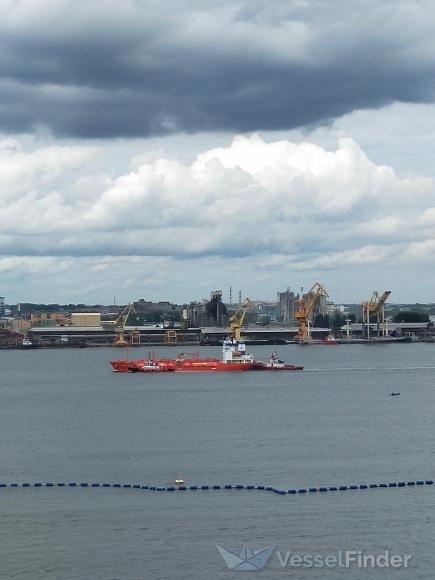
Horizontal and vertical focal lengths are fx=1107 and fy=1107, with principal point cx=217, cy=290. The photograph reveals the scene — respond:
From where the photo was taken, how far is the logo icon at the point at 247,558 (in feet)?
89.1

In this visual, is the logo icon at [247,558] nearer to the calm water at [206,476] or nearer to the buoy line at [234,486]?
the calm water at [206,476]

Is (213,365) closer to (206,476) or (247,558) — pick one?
(206,476)

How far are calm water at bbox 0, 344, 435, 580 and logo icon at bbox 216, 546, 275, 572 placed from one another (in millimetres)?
295

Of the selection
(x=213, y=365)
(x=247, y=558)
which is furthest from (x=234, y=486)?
(x=213, y=365)

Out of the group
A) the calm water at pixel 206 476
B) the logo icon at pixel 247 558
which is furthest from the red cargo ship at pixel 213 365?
the logo icon at pixel 247 558

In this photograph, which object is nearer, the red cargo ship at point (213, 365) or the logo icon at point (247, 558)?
the logo icon at point (247, 558)

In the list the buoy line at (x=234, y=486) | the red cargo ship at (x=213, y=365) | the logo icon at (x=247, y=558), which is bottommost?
the logo icon at (x=247, y=558)

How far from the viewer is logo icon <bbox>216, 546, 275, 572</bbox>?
27.2m

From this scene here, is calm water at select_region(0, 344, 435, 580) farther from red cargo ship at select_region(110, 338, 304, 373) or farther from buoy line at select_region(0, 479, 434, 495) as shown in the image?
red cargo ship at select_region(110, 338, 304, 373)

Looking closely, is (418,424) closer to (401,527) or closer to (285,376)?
(401,527)

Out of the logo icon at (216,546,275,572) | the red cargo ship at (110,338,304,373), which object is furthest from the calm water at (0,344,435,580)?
the red cargo ship at (110,338,304,373)

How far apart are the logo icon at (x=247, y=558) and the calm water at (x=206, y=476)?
0.30 metres

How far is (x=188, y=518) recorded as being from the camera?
31.9m

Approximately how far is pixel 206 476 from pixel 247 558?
10643 millimetres
